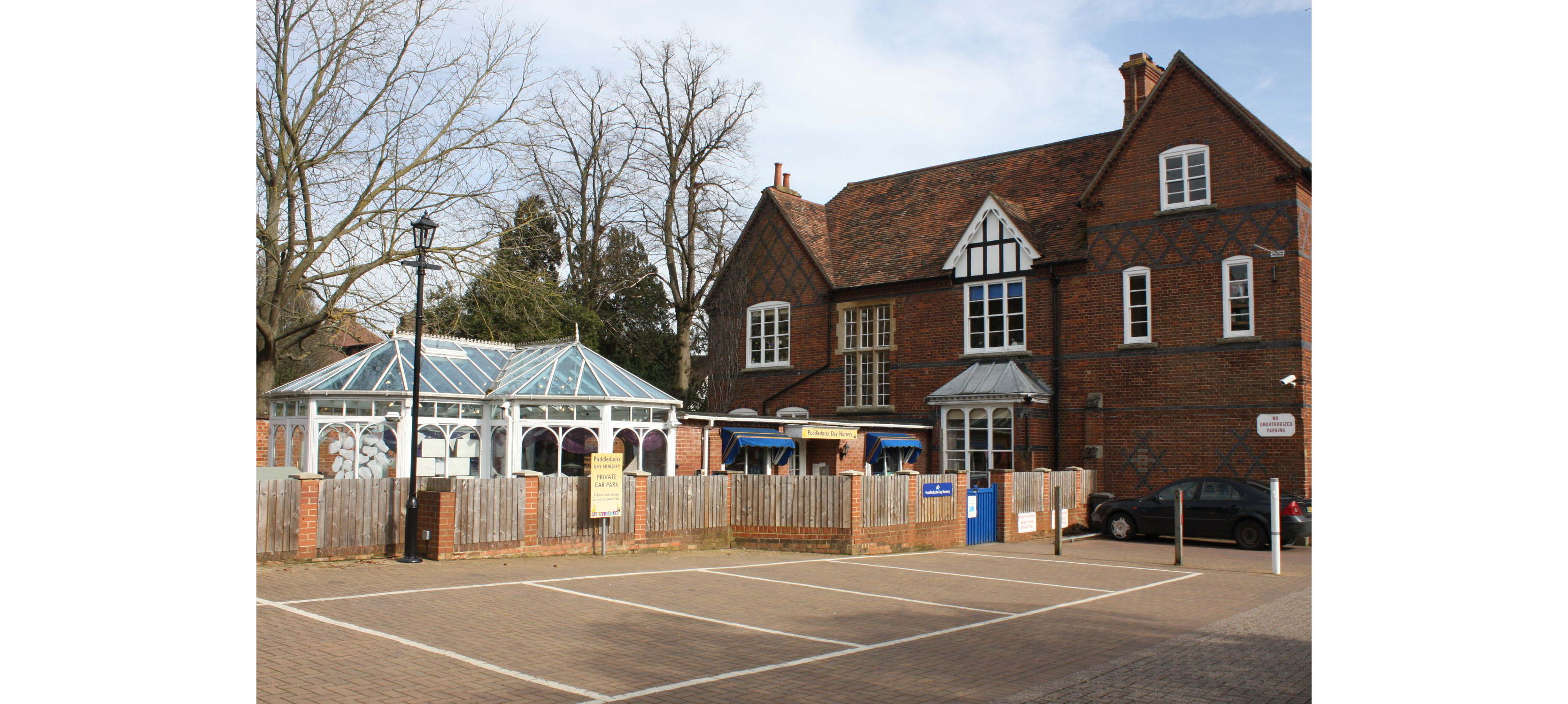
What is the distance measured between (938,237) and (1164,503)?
11519mm

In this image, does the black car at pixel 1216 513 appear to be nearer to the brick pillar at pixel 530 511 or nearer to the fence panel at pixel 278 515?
the brick pillar at pixel 530 511

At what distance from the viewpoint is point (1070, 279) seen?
26734 millimetres

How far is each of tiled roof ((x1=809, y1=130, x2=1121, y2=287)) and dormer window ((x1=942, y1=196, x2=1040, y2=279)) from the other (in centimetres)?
28

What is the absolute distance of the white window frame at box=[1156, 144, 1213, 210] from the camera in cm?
2448

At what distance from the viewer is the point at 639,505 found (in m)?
17.5

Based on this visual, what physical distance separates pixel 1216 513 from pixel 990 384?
718 cm

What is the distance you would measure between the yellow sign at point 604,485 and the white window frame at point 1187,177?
1536 cm

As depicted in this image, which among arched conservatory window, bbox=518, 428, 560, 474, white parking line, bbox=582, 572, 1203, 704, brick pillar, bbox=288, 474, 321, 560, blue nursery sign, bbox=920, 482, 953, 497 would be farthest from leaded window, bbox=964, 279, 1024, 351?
brick pillar, bbox=288, 474, 321, 560

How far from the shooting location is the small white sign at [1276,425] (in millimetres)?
22375

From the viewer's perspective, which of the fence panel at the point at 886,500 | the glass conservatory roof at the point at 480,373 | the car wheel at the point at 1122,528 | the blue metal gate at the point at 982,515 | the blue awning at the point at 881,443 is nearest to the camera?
the fence panel at the point at 886,500

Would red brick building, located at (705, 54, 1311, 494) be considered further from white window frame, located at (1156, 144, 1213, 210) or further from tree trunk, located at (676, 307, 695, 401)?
tree trunk, located at (676, 307, 695, 401)

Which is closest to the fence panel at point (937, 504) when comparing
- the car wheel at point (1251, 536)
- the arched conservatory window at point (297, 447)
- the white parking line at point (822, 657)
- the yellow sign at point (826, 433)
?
the yellow sign at point (826, 433)

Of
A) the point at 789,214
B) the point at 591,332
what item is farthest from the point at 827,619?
the point at 591,332

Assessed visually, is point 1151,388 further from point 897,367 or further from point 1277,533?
point 1277,533
